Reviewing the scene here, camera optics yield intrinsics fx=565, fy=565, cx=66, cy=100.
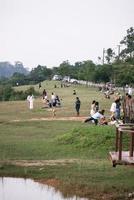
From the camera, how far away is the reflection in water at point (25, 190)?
17.1 meters

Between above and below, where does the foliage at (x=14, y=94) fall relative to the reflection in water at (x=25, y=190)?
above

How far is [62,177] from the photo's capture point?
1848cm

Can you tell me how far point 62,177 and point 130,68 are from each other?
58.5m

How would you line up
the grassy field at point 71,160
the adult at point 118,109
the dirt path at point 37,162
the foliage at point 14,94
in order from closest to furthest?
the grassy field at point 71,160 → the dirt path at point 37,162 → the adult at point 118,109 → the foliage at point 14,94

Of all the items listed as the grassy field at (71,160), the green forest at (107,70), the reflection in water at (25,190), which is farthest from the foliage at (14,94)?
the reflection in water at (25,190)

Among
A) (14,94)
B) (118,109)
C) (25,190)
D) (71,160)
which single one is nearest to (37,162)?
(71,160)

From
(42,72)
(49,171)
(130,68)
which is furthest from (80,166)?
(42,72)

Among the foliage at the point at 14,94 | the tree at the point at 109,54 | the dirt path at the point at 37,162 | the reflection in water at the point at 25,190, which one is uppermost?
the tree at the point at 109,54

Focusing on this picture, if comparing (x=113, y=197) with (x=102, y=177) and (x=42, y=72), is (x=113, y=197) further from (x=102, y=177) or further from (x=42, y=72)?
(x=42, y=72)

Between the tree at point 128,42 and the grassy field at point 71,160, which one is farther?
the tree at point 128,42

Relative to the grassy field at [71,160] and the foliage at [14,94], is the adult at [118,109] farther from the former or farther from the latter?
the foliage at [14,94]

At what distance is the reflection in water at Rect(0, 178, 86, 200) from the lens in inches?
672

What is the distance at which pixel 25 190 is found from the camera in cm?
1792

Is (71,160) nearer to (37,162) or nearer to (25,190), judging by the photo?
(37,162)
